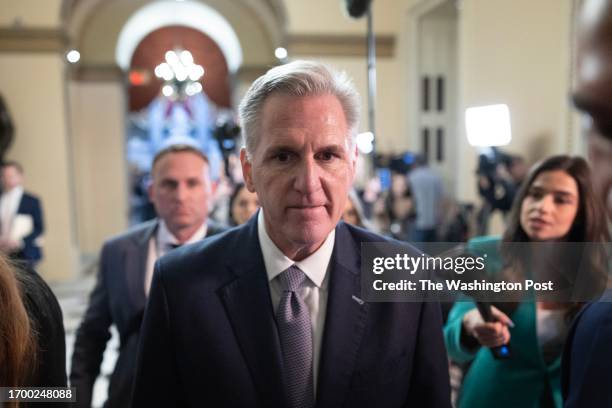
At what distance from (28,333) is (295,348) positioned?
0.44m

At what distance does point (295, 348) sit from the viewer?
839 mm

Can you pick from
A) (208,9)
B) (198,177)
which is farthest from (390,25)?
(208,9)

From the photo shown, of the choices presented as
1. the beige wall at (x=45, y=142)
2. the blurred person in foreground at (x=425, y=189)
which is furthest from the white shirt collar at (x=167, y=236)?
the beige wall at (x=45, y=142)

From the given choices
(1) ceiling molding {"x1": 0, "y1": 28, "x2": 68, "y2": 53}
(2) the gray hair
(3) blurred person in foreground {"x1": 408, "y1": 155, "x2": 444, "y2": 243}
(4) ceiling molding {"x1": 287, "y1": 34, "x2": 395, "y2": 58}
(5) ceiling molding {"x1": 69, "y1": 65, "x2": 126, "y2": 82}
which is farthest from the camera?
(5) ceiling molding {"x1": 69, "y1": 65, "x2": 126, "y2": 82}

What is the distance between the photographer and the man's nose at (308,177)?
28.9 inches

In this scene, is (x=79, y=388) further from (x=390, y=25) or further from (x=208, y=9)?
(x=208, y=9)

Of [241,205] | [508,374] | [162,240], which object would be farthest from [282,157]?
[241,205]

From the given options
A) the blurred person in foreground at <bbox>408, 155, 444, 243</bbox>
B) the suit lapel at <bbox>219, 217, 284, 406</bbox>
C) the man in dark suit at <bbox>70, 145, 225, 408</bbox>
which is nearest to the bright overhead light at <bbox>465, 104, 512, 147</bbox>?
the blurred person in foreground at <bbox>408, 155, 444, 243</bbox>

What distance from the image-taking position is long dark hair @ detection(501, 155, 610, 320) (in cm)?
66

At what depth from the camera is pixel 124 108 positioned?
28.4ft

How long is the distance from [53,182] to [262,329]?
5.66m

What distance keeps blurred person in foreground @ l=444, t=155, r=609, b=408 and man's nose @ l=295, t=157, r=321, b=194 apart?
249 millimetres

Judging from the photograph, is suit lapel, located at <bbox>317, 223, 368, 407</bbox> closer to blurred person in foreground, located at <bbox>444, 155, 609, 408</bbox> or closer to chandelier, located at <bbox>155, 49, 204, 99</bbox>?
blurred person in foreground, located at <bbox>444, 155, 609, 408</bbox>

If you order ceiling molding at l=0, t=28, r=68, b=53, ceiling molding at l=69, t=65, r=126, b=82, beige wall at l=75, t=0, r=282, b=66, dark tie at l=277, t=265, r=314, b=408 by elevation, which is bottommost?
dark tie at l=277, t=265, r=314, b=408
